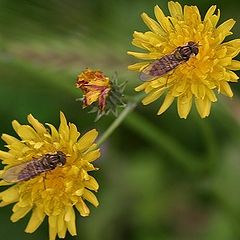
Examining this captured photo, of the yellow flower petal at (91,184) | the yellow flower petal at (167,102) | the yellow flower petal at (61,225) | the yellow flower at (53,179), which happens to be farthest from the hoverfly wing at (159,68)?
the yellow flower petal at (61,225)

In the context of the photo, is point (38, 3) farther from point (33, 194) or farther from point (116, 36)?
point (33, 194)

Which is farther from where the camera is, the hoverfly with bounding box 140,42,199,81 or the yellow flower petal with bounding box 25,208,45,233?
the yellow flower petal with bounding box 25,208,45,233

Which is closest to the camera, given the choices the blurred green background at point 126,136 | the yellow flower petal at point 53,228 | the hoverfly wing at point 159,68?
the hoverfly wing at point 159,68

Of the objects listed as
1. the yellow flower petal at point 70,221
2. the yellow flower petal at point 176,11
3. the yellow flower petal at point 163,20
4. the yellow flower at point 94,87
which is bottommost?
the yellow flower petal at point 70,221

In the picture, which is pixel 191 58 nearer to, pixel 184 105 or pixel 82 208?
pixel 184 105

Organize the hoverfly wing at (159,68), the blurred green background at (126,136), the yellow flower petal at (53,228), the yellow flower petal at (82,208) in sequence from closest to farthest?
the hoverfly wing at (159,68) < the yellow flower petal at (82,208) < the yellow flower petal at (53,228) < the blurred green background at (126,136)

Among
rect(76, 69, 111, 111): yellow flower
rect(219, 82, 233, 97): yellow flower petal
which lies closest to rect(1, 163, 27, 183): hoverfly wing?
rect(76, 69, 111, 111): yellow flower

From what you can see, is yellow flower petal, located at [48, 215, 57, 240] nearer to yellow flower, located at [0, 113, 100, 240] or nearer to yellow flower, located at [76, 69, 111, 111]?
yellow flower, located at [0, 113, 100, 240]

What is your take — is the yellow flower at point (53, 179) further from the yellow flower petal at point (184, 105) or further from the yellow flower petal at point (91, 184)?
the yellow flower petal at point (184, 105)
